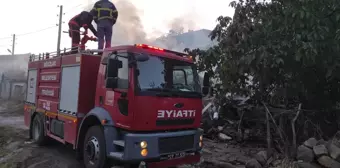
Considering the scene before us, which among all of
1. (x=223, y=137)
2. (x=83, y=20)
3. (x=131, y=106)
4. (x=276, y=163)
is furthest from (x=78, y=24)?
(x=276, y=163)

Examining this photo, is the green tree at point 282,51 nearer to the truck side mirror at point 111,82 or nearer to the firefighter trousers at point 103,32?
the firefighter trousers at point 103,32

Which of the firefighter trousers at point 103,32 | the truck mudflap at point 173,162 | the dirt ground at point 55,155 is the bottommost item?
the dirt ground at point 55,155

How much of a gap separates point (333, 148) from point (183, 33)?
24719mm

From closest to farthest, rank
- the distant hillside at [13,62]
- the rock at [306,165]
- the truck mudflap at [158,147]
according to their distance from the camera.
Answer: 1. the truck mudflap at [158,147]
2. the rock at [306,165]
3. the distant hillside at [13,62]

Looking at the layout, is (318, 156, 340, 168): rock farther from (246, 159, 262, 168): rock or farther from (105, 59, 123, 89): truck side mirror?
(105, 59, 123, 89): truck side mirror

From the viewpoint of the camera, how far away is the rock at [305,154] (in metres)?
5.67

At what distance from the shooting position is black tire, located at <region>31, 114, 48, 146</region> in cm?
774

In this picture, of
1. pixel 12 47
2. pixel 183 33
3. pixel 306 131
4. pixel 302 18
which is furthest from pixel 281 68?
pixel 12 47

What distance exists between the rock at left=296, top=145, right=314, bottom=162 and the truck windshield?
236 centimetres

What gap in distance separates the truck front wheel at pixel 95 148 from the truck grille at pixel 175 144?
1.02 m

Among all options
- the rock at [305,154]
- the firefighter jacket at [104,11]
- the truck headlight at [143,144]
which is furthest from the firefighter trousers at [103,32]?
the rock at [305,154]

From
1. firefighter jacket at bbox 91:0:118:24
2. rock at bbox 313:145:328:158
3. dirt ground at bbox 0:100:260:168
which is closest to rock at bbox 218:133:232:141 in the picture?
dirt ground at bbox 0:100:260:168

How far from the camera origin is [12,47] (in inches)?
2015

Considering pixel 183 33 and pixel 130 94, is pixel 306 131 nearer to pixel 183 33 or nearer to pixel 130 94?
pixel 130 94
